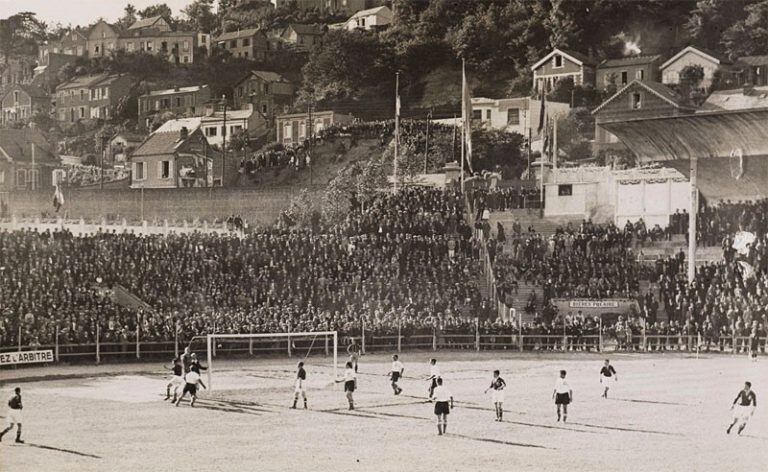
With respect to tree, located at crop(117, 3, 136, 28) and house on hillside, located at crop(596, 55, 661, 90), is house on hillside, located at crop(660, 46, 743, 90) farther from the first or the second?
tree, located at crop(117, 3, 136, 28)

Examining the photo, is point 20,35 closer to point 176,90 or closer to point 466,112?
point 176,90

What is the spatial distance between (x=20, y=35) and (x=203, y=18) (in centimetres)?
918

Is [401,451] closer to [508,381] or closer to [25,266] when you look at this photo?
[508,381]

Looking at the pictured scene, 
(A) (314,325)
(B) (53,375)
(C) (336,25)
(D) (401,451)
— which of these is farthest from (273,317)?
(D) (401,451)

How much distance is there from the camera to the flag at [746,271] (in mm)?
38750

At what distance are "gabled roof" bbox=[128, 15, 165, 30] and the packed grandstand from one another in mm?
8930

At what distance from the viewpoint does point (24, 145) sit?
39.2 meters

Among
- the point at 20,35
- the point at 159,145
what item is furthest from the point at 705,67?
the point at 20,35

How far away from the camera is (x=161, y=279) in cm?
3972

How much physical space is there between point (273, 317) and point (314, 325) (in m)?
1.72

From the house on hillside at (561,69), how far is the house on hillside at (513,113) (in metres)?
0.97

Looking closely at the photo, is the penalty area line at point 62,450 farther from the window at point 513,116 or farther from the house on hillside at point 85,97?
the window at point 513,116

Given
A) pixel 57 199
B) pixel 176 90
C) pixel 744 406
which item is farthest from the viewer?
pixel 176 90

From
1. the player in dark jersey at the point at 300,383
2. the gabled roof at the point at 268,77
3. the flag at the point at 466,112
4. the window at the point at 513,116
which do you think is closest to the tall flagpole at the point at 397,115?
the flag at the point at 466,112
